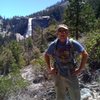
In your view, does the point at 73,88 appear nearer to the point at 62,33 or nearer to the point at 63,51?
the point at 63,51

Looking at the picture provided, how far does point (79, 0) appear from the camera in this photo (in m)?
46.3

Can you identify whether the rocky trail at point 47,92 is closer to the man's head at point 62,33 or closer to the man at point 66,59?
the man at point 66,59

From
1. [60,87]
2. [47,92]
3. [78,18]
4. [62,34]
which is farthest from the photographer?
[78,18]

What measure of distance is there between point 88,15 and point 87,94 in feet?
126

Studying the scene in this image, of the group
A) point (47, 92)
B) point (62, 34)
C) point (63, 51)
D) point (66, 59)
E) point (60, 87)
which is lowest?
point (47, 92)

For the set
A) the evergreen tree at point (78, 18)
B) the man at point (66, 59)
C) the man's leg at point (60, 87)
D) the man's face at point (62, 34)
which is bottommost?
the evergreen tree at point (78, 18)

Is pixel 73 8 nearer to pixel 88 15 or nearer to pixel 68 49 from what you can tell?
pixel 88 15

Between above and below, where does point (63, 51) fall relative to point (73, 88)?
above

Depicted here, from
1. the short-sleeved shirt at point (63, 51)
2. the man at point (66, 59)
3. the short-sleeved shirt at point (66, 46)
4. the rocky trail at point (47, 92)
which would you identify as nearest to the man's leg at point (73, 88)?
the man at point (66, 59)

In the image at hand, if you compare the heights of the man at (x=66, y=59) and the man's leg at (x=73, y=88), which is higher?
the man at (x=66, y=59)

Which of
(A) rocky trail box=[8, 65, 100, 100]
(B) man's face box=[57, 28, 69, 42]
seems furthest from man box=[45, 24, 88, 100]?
(A) rocky trail box=[8, 65, 100, 100]

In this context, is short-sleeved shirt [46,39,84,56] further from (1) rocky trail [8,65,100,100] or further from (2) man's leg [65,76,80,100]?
(1) rocky trail [8,65,100,100]

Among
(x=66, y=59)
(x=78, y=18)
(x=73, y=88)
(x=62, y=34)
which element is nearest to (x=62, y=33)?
(x=62, y=34)

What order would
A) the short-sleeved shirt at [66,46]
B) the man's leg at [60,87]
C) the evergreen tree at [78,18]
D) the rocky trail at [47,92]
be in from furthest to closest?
the evergreen tree at [78,18] < the rocky trail at [47,92] < the man's leg at [60,87] < the short-sleeved shirt at [66,46]
